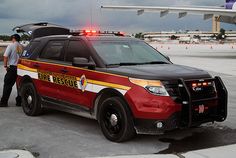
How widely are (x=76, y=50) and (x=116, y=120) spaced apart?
1.80 meters

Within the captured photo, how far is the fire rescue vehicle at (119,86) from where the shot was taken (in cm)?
623

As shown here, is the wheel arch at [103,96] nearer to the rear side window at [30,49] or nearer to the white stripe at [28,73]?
the white stripe at [28,73]

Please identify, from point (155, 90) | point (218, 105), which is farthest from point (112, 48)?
point (218, 105)

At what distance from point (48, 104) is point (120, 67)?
2.13 metres

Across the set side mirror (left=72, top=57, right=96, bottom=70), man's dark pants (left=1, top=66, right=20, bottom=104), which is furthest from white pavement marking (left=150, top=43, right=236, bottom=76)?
side mirror (left=72, top=57, right=96, bottom=70)

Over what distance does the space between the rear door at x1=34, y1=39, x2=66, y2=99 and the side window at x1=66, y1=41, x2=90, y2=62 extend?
0.68 feet

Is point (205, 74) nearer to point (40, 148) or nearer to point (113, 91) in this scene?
point (113, 91)

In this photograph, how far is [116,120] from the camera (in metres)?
6.62

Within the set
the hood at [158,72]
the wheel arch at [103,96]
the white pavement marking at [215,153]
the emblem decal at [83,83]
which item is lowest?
the white pavement marking at [215,153]

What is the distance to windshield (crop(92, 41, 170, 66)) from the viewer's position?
7266 millimetres

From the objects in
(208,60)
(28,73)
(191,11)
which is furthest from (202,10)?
(28,73)

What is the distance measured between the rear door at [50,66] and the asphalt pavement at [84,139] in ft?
2.16

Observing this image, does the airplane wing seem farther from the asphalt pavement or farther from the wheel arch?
the wheel arch

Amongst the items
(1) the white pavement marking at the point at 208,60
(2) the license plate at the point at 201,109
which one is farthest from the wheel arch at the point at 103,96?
(1) the white pavement marking at the point at 208,60
